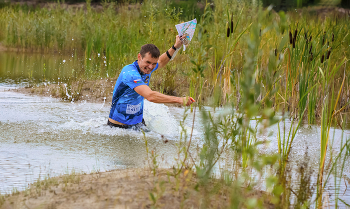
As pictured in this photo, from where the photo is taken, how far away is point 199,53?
2.74 meters

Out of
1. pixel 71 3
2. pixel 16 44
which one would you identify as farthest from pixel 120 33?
pixel 71 3

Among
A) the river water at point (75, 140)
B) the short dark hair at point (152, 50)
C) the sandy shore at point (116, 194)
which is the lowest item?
the river water at point (75, 140)

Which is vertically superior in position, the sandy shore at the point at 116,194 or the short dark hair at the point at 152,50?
the short dark hair at the point at 152,50

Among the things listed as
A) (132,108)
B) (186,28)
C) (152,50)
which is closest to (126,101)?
(132,108)

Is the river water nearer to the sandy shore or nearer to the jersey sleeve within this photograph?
the sandy shore

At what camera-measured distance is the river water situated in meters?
3.54

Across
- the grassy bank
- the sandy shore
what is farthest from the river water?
the grassy bank

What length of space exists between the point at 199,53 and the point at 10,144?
252 cm

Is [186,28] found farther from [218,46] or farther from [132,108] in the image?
[218,46]

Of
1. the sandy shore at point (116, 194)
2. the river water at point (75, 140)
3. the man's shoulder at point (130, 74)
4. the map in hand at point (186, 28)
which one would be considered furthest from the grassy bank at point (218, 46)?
the sandy shore at point (116, 194)

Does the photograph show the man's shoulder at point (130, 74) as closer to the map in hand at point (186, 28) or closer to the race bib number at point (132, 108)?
the race bib number at point (132, 108)

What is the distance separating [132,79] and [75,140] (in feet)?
2.99

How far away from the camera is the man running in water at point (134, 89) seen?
4621mm

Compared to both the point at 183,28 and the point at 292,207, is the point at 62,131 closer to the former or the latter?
the point at 183,28
